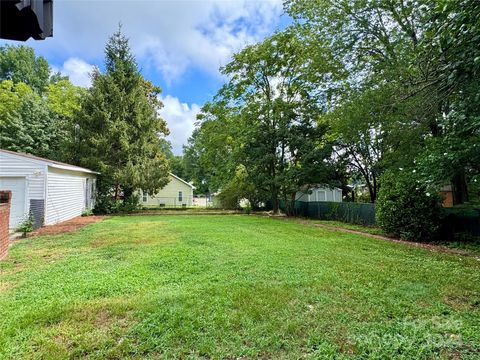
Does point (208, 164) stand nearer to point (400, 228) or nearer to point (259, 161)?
point (259, 161)

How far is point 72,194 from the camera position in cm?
1407

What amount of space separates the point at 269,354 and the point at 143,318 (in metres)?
1.41

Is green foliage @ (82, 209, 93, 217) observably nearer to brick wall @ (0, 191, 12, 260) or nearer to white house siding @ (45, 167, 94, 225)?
white house siding @ (45, 167, 94, 225)

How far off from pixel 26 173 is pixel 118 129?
8.05 meters

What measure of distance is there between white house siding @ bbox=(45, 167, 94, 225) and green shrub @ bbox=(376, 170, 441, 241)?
472 inches

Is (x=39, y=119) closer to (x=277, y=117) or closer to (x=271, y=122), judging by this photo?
(x=271, y=122)

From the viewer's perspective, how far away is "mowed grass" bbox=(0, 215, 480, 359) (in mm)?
2602

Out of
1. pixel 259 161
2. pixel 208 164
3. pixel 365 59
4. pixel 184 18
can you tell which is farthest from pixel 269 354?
pixel 208 164

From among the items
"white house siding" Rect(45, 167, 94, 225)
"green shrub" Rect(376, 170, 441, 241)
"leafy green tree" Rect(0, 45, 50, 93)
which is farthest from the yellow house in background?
"green shrub" Rect(376, 170, 441, 241)

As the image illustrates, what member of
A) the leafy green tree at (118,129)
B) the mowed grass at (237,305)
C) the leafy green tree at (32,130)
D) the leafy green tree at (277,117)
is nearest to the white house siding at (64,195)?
the leafy green tree at (118,129)

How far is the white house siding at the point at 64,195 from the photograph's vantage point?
11305 mm

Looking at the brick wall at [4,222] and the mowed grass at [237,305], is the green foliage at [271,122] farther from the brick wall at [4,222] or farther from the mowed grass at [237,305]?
the brick wall at [4,222]

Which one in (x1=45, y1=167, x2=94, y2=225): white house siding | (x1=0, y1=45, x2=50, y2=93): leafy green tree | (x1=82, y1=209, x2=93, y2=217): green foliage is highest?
(x1=0, y1=45, x2=50, y2=93): leafy green tree

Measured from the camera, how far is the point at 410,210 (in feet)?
28.3
